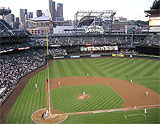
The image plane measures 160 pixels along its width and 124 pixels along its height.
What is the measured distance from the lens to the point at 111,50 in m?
69.9

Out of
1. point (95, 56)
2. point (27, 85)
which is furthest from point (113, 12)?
point (27, 85)

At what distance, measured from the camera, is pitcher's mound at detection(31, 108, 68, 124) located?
17188 millimetres

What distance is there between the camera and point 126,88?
1079 inches

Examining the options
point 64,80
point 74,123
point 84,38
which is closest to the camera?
point 74,123

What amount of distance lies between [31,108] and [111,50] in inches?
2122

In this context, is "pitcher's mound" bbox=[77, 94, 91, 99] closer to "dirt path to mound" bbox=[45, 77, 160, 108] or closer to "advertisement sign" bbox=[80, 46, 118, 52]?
"dirt path to mound" bbox=[45, 77, 160, 108]

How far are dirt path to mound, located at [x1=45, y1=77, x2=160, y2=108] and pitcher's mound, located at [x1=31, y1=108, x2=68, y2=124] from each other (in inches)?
309

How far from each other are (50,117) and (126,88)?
1431 centimetres

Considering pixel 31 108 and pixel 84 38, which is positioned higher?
pixel 84 38

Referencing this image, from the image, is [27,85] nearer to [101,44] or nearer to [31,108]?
[31,108]

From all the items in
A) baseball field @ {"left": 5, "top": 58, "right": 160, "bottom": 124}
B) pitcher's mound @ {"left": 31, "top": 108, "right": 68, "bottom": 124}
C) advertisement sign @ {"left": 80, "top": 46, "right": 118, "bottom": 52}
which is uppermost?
advertisement sign @ {"left": 80, "top": 46, "right": 118, "bottom": 52}

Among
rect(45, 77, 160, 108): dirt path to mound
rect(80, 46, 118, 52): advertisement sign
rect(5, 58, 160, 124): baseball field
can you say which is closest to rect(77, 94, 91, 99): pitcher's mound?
rect(5, 58, 160, 124): baseball field

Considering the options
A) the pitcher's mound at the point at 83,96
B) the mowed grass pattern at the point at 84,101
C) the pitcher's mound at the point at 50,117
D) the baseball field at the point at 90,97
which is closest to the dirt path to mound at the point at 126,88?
the baseball field at the point at 90,97

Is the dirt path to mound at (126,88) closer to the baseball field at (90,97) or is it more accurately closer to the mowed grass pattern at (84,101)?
the baseball field at (90,97)
